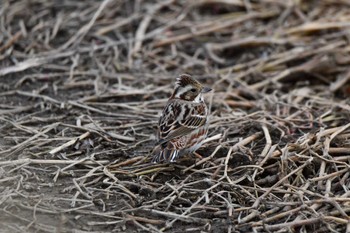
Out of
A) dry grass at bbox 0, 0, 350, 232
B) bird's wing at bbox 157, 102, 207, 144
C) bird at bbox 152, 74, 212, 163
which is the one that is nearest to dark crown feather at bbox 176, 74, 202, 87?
bird at bbox 152, 74, 212, 163

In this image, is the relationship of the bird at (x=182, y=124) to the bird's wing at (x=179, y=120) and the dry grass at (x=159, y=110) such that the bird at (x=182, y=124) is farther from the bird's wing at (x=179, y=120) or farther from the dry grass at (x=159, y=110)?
the dry grass at (x=159, y=110)

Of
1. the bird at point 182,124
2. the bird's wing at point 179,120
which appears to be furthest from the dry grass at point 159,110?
the bird's wing at point 179,120

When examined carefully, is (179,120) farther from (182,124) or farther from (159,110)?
(159,110)

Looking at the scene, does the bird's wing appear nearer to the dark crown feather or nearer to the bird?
the bird

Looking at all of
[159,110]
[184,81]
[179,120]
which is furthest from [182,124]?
[159,110]

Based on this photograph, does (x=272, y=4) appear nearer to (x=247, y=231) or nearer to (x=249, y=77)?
(x=249, y=77)
